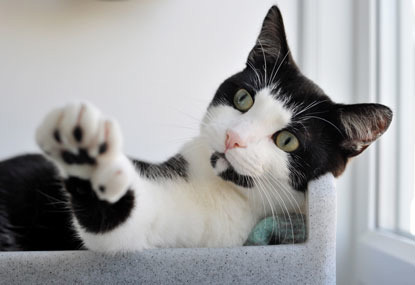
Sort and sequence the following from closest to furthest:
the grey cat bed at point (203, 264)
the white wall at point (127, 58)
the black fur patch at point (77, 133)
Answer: the black fur patch at point (77, 133) < the grey cat bed at point (203, 264) < the white wall at point (127, 58)

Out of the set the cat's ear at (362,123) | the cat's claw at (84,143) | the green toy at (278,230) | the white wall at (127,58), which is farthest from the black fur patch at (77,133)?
the white wall at (127,58)

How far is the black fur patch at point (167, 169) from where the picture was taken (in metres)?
0.87

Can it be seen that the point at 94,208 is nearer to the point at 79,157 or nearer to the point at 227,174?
the point at 79,157

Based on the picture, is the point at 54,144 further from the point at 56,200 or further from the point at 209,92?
the point at 209,92

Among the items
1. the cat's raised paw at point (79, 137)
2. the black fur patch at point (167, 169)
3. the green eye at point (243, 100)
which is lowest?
the black fur patch at point (167, 169)

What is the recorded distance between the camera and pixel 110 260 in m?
0.63

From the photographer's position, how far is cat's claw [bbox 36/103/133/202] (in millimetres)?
506

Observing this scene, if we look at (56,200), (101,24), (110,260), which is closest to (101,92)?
(101,24)

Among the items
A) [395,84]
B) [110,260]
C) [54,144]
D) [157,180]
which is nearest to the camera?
[54,144]

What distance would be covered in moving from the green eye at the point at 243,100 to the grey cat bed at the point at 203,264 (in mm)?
287

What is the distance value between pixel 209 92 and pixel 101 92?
42 cm

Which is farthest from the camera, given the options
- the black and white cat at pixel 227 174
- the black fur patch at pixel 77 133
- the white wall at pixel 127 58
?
the white wall at pixel 127 58

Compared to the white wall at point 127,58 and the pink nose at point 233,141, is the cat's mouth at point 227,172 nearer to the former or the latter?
the pink nose at point 233,141

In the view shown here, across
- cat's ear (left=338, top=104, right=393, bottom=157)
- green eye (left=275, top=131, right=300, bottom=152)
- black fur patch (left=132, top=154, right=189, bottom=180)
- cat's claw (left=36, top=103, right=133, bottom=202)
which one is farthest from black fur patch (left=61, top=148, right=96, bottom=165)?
cat's ear (left=338, top=104, right=393, bottom=157)
